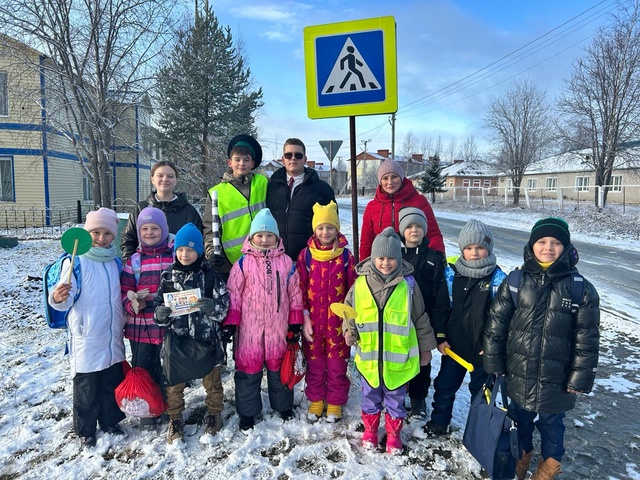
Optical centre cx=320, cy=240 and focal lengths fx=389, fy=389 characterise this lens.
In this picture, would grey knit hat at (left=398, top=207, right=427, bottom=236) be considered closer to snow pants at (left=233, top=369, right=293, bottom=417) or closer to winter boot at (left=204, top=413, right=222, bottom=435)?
snow pants at (left=233, top=369, right=293, bottom=417)

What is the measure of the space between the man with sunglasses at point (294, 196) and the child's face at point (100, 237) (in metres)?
1.34

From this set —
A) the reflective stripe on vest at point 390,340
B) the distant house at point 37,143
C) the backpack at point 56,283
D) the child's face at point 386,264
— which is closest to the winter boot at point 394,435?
the reflective stripe on vest at point 390,340

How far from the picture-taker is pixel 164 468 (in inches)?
102

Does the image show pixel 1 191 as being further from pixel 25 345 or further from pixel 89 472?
pixel 89 472

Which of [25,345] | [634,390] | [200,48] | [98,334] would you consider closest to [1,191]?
[200,48]

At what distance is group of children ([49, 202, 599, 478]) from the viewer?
248 cm

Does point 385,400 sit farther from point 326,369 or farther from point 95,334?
point 95,334

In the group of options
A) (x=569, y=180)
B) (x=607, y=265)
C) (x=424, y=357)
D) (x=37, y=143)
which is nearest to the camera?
(x=424, y=357)

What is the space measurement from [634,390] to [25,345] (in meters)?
6.56

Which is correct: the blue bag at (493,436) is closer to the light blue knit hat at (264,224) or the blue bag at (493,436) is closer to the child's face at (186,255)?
the light blue knit hat at (264,224)

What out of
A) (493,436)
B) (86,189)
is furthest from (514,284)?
(86,189)

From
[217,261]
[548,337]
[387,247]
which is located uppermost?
[387,247]

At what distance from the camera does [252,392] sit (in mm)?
3035

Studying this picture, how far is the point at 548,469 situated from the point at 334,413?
4.94 ft
